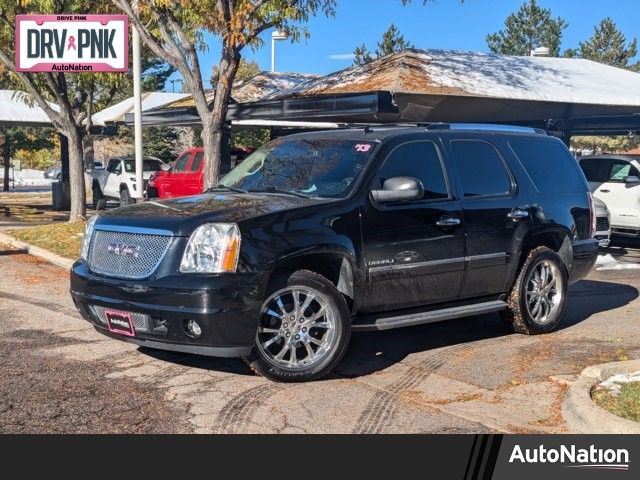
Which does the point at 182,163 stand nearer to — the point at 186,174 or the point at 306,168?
the point at 186,174

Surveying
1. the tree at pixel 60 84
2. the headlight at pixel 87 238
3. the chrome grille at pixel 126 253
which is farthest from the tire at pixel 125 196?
the chrome grille at pixel 126 253

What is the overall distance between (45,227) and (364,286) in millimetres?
11003

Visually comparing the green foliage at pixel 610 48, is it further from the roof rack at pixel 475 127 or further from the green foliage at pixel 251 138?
the roof rack at pixel 475 127

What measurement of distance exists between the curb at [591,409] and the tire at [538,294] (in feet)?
4.84

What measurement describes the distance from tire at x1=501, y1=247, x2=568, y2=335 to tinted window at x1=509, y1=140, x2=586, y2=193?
0.69 metres

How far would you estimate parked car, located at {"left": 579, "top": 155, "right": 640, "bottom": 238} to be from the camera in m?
14.9

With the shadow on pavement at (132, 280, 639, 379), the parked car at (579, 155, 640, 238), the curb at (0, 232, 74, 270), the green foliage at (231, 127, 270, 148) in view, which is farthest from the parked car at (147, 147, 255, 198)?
the green foliage at (231, 127, 270, 148)

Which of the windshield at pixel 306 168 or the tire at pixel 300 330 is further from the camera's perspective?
the windshield at pixel 306 168

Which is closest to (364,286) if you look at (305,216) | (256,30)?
(305,216)

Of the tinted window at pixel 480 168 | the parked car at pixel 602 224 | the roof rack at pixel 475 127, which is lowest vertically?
the parked car at pixel 602 224

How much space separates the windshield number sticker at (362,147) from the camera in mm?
6996

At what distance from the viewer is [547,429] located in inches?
210

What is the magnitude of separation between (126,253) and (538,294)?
3.99 metres

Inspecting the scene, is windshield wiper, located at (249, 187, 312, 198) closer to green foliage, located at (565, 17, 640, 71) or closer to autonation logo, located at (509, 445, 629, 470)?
autonation logo, located at (509, 445, 629, 470)
